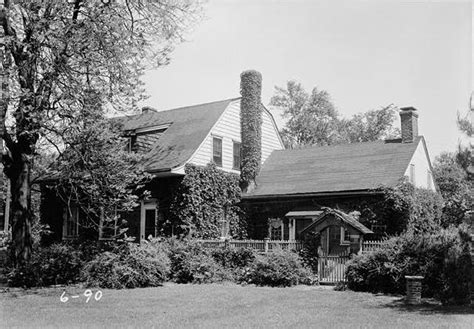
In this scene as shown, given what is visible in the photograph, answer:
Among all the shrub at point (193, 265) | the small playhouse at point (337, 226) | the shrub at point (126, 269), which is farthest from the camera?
the shrub at point (193, 265)

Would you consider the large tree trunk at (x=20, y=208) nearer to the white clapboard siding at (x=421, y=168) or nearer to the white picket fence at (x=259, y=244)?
the white picket fence at (x=259, y=244)

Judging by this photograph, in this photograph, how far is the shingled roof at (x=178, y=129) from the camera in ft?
81.3

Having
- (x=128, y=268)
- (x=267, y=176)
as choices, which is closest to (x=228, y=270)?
(x=128, y=268)

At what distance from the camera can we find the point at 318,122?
56.6m

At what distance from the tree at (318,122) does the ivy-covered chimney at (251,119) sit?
27.7m

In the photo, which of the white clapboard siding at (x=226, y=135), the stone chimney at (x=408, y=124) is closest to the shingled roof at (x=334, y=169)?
the stone chimney at (x=408, y=124)

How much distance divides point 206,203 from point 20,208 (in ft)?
28.9

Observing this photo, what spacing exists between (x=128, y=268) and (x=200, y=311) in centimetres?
519

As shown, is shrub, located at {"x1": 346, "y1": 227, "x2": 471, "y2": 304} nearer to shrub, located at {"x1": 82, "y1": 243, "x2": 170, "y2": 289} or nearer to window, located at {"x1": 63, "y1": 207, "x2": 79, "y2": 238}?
shrub, located at {"x1": 82, "y1": 243, "x2": 170, "y2": 289}

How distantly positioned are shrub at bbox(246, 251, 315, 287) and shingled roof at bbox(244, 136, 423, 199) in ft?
21.8

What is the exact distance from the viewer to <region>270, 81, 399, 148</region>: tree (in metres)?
54.8

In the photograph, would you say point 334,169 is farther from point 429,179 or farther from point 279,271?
point 279,271

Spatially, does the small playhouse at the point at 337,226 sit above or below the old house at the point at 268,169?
below

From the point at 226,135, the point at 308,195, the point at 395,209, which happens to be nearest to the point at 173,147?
the point at 226,135
